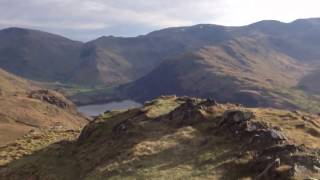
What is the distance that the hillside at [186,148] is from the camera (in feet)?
128

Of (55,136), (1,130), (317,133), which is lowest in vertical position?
(1,130)

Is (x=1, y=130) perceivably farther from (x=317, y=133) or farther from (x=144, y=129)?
(x=317, y=133)

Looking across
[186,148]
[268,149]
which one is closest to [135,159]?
[186,148]

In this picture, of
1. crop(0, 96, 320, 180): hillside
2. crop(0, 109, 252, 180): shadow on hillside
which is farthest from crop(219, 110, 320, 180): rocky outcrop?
crop(0, 109, 252, 180): shadow on hillside

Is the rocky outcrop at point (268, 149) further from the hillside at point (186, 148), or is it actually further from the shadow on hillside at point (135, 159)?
the shadow on hillside at point (135, 159)

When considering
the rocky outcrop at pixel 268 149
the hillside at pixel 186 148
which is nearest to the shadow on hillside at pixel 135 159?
the hillside at pixel 186 148

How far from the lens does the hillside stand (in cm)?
3900

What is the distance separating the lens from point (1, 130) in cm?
15438

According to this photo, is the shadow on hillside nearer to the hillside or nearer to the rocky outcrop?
the hillside

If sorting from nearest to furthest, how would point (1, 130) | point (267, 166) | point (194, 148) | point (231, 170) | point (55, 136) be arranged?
point (267, 166), point (231, 170), point (194, 148), point (55, 136), point (1, 130)

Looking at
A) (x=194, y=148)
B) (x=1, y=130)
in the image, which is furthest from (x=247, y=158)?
(x=1, y=130)

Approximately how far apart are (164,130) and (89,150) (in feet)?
27.2

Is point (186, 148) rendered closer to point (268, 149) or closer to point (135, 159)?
point (135, 159)

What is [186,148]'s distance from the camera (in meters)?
47.4
